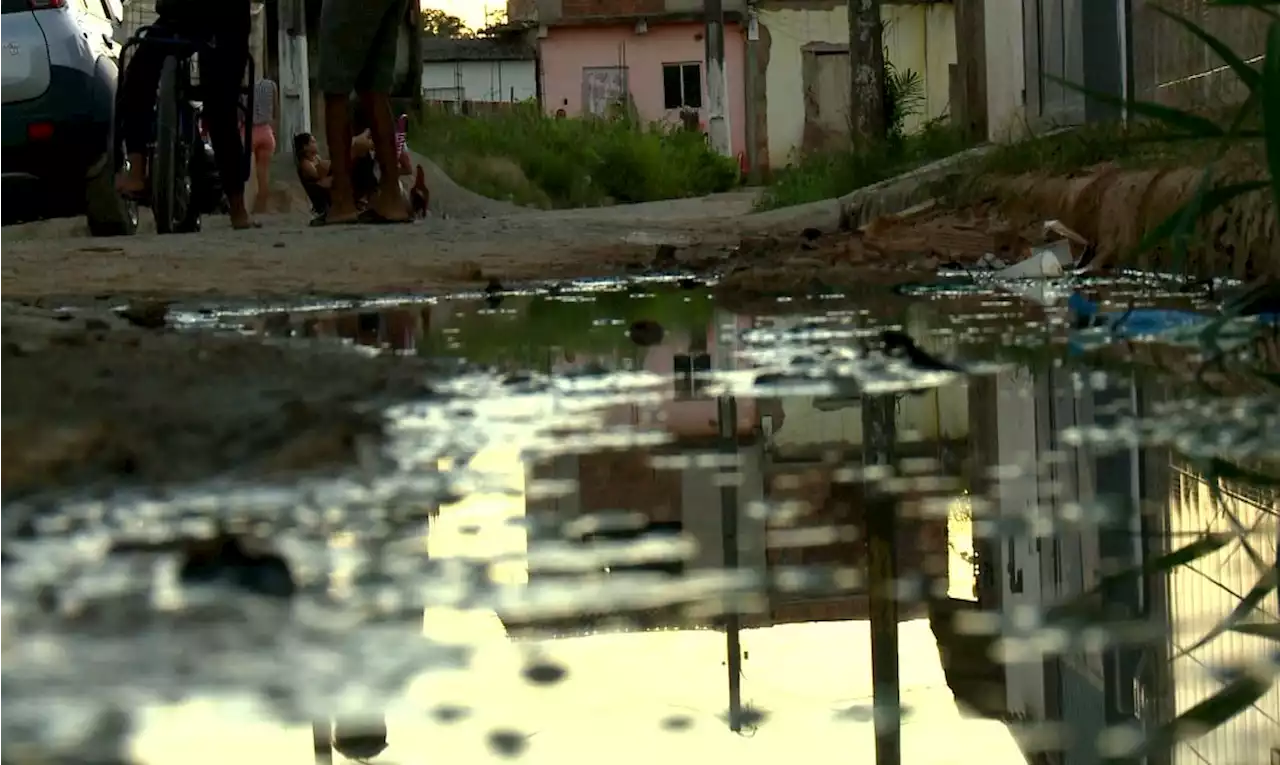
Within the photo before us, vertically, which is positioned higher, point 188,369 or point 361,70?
point 361,70

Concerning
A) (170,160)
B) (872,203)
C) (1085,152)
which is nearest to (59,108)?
(170,160)

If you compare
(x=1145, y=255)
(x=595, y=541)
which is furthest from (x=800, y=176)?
(x=595, y=541)

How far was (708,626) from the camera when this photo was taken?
1409 mm

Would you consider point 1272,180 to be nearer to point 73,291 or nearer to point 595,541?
point 595,541

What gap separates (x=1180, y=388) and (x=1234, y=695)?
56.7 inches

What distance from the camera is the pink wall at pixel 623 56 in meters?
31.6

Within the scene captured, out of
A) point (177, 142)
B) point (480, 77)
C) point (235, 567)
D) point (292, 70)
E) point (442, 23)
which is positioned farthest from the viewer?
point (442, 23)

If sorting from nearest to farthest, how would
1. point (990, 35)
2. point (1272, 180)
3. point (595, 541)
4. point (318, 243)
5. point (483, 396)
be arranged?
1. point (595, 541)
2. point (1272, 180)
3. point (483, 396)
4. point (318, 243)
5. point (990, 35)

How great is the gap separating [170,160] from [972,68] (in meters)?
5.07

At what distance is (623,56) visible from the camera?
31.7 metres

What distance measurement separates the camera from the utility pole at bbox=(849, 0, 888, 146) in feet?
42.5

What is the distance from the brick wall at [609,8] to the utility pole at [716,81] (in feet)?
18.7

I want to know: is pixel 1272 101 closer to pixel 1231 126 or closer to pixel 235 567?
pixel 1231 126

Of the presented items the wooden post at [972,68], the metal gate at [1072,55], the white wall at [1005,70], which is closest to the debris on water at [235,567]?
the metal gate at [1072,55]
